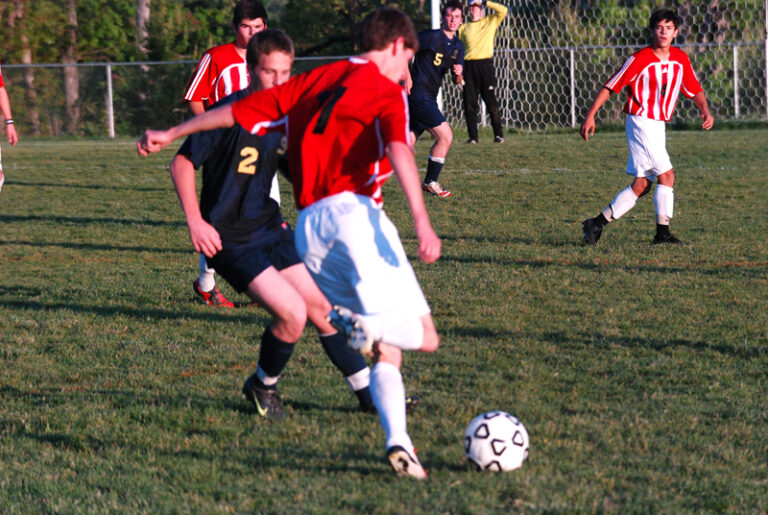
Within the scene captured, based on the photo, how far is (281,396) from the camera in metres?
4.53

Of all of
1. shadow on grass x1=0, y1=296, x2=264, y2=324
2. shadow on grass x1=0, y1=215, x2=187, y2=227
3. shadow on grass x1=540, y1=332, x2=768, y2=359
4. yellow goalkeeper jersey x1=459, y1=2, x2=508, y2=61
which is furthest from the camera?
yellow goalkeeper jersey x1=459, y1=2, x2=508, y2=61

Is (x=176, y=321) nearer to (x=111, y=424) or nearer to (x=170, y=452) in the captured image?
(x=111, y=424)

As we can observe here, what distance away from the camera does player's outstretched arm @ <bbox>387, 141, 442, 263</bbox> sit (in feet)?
10.3

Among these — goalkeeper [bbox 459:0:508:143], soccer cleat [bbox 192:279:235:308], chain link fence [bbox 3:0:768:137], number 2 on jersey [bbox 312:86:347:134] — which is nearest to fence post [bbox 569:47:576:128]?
chain link fence [bbox 3:0:768:137]

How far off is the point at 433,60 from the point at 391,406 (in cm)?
914

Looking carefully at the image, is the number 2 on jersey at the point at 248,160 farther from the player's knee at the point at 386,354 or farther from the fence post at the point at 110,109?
the fence post at the point at 110,109

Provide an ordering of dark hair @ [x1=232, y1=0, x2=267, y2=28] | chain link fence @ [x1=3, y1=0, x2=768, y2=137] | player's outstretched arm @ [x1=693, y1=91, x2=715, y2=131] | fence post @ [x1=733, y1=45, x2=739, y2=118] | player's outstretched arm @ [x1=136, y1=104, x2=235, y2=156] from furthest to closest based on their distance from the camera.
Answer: fence post @ [x1=733, y1=45, x2=739, y2=118] → chain link fence @ [x1=3, y1=0, x2=768, y2=137] → player's outstretched arm @ [x1=693, y1=91, x2=715, y2=131] → dark hair @ [x1=232, y1=0, x2=267, y2=28] → player's outstretched arm @ [x1=136, y1=104, x2=235, y2=156]

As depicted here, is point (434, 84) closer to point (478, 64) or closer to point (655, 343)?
point (478, 64)

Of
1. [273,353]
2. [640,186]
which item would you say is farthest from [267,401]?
[640,186]

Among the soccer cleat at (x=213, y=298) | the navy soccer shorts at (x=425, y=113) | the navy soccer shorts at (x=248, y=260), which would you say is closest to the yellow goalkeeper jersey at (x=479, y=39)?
the navy soccer shorts at (x=425, y=113)

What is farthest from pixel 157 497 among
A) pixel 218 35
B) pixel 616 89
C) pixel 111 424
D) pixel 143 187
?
pixel 218 35

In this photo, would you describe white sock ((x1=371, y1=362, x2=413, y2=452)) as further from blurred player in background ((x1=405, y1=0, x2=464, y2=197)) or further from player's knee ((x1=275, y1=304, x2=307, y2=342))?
blurred player in background ((x1=405, y1=0, x2=464, y2=197))

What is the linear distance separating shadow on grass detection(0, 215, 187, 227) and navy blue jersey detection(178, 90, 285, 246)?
6.45 m

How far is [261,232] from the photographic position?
13.9 ft
